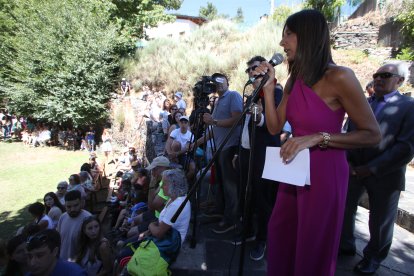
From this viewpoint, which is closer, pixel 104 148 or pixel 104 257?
pixel 104 257

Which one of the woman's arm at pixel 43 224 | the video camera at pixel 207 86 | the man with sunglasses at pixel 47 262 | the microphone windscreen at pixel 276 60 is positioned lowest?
the woman's arm at pixel 43 224

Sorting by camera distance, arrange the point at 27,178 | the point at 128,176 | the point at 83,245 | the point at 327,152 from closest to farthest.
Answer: the point at 327,152
the point at 83,245
the point at 128,176
the point at 27,178

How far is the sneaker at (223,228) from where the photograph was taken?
3.32m

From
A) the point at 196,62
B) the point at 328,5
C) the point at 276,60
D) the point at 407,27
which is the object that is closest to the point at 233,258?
the point at 276,60

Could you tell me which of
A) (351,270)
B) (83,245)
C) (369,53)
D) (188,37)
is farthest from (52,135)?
(351,270)

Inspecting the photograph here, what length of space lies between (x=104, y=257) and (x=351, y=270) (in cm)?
282

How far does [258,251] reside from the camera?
2713mm

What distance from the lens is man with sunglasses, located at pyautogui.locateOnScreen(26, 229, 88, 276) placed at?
271 cm

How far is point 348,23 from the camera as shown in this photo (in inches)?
607

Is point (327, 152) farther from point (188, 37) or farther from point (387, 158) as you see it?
point (188, 37)

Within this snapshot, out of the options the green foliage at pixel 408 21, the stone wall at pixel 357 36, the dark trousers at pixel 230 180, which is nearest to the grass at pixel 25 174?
the dark trousers at pixel 230 180

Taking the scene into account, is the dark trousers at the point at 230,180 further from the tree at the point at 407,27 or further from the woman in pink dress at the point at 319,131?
the tree at the point at 407,27

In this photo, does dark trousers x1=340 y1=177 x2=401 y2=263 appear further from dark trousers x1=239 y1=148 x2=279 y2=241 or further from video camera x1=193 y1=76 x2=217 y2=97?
video camera x1=193 y1=76 x2=217 y2=97

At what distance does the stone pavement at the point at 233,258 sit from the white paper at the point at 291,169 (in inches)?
49.1
